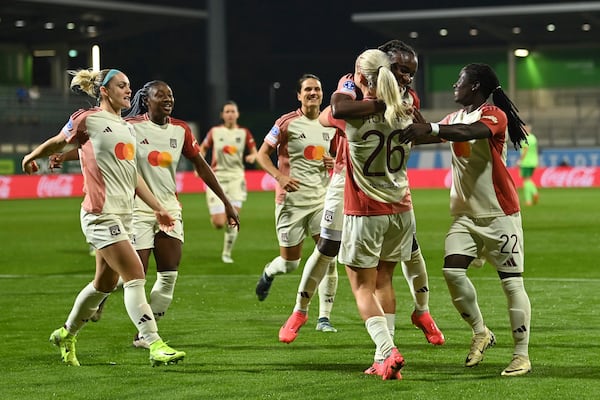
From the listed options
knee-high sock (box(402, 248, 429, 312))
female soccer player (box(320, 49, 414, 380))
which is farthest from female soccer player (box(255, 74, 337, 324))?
female soccer player (box(320, 49, 414, 380))

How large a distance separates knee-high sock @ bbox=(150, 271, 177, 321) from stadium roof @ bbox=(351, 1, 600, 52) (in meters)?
44.3

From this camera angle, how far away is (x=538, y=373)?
7922mm

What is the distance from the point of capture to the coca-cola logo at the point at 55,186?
40344mm

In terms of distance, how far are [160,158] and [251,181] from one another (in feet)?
113

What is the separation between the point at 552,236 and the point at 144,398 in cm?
1476

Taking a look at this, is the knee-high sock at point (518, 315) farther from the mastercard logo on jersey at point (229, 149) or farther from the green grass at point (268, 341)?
the mastercard logo on jersey at point (229, 149)

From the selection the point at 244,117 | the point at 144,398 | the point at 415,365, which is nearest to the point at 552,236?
the point at 415,365

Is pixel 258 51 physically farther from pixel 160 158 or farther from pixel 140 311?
pixel 140 311

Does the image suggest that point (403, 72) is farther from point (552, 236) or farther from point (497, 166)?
point (552, 236)

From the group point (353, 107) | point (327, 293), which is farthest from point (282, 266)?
point (353, 107)

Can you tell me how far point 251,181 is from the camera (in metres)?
44.2

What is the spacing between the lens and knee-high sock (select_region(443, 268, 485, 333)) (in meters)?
8.08

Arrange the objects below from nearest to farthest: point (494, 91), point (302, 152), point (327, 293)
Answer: point (494, 91) → point (327, 293) → point (302, 152)

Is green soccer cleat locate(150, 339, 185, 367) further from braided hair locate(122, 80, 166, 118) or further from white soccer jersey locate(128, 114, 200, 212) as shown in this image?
braided hair locate(122, 80, 166, 118)
